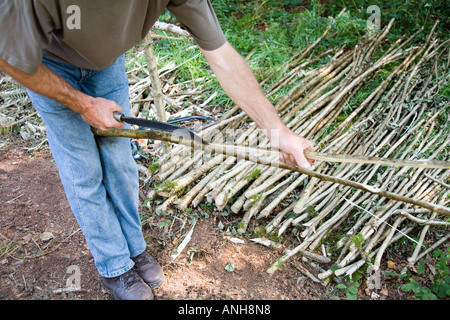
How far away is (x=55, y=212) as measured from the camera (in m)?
2.88

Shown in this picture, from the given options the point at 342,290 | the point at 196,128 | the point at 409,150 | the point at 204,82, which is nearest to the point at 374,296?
the point at 342,290

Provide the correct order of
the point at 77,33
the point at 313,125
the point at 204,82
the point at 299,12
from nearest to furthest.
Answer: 1. the point at 77,33
2. the point at 313,125
3. the point at 204,82
4. the point at 299,12

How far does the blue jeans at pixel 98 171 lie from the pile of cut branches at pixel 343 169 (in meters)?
0.51

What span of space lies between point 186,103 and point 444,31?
3.09 m

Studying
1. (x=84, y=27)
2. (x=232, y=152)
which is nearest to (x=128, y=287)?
(x=232, y=152)

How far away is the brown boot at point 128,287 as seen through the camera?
220 cm

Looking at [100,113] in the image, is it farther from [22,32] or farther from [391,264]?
[391,264]

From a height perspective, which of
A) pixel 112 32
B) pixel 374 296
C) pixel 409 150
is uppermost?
pixel 112 32

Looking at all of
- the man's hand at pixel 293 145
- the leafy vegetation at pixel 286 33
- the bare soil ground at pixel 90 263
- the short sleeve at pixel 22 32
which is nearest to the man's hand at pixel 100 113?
the short sleeve at pixel 22 32

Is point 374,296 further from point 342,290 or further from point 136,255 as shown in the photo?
A: point 136,255

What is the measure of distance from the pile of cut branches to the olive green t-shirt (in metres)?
1.13

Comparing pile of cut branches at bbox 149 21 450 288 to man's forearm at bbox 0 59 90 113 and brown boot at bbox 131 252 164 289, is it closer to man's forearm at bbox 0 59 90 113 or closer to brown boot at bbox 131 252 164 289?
brown boot at bbox 131 252 164 289

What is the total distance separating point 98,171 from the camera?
2.06 m

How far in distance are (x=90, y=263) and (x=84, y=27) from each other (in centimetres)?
150
